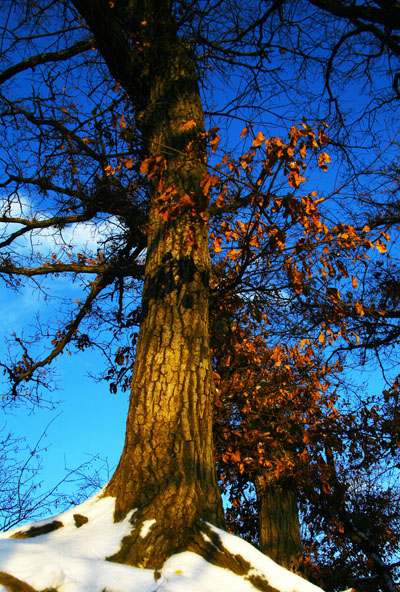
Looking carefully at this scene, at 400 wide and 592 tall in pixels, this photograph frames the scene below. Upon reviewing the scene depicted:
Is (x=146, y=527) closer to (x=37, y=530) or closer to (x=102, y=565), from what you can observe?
(x=102, y=565)

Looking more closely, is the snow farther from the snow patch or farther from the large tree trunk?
the large tree trunk

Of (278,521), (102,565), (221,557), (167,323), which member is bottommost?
(102,565)

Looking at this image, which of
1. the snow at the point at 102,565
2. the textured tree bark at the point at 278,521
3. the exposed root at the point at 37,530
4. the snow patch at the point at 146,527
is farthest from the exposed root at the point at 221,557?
the textured tree bark at the point at 278,521

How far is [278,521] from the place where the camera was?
25.5ft

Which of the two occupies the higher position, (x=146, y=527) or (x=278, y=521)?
(x=278, y=521)

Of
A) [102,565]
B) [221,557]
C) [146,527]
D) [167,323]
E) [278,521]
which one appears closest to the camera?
[102,565]

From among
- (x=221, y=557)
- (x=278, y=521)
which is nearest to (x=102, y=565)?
(x=221, y=557)

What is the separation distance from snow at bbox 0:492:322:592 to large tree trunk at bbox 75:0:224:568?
0.11m

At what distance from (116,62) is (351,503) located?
1258cm

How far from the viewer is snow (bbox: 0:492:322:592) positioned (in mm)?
1760

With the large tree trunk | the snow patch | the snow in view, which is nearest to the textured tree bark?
the large tree trunk

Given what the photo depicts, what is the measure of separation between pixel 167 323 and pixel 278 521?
619cm

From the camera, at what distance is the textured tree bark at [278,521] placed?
7.51 metres

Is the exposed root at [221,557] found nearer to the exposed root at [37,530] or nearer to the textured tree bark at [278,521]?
the exposed root at [37,530]
